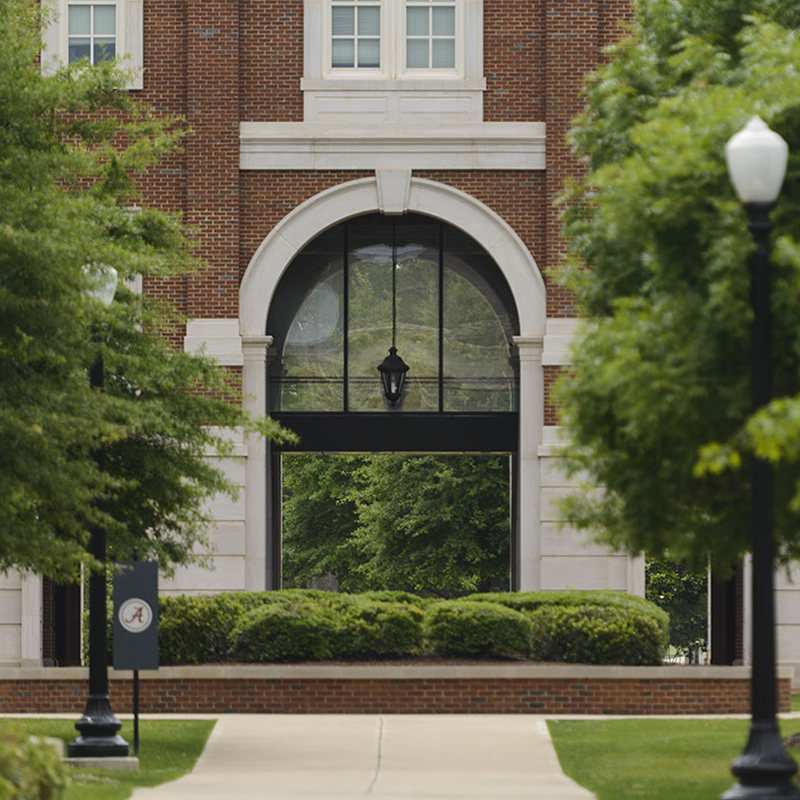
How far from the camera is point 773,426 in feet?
26.9

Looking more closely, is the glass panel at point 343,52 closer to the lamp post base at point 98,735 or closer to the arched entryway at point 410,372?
the arched entryway at point 410,372

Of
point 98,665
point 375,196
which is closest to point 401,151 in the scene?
point 375,196

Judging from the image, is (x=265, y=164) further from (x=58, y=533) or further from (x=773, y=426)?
(x=773, y=426)

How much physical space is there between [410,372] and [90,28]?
768 centimetres

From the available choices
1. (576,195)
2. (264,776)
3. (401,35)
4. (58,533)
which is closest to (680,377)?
(576,195)

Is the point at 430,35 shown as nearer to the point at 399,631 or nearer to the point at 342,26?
→ the point at 342,26

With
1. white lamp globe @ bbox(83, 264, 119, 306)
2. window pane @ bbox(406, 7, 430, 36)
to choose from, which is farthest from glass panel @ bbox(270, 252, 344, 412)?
white lamp globe @ bbox(83, 264, 119, 306)

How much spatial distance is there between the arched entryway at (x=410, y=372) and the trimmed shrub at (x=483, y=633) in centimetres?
391

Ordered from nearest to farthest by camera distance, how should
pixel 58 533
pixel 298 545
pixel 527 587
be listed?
pixel 58 533, pixel 527 587, pixel 298 545

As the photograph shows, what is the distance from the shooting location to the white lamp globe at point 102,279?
14974 mm

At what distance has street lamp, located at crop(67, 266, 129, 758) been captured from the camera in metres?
15.4

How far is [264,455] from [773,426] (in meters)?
18.2

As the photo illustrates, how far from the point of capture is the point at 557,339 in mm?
25906

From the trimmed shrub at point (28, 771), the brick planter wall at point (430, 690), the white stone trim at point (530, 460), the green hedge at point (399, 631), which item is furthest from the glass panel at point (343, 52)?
the trimmed shrub at point (28, 771)
